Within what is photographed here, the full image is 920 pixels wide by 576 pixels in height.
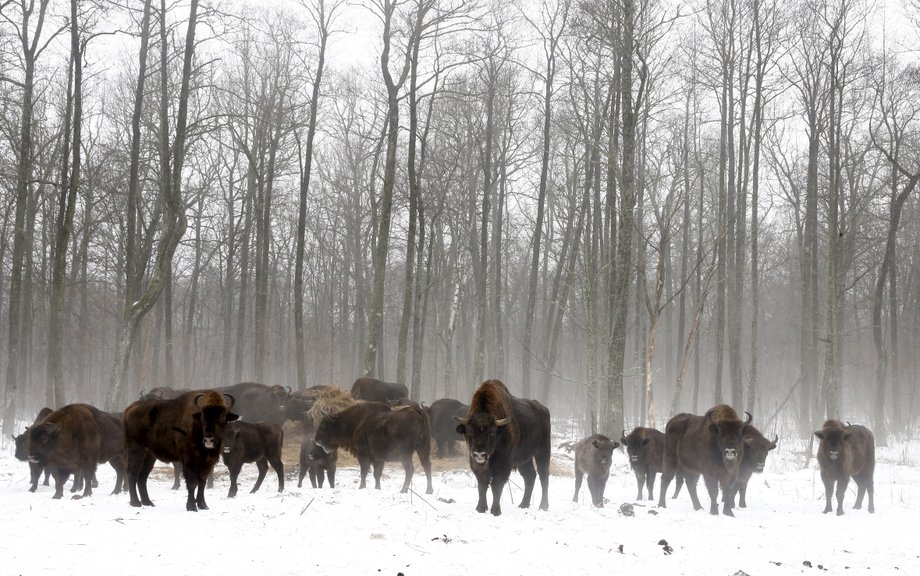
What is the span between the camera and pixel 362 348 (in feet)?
140

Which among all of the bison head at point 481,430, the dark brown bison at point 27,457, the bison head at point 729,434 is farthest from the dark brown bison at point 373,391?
the bison head at point 481,430

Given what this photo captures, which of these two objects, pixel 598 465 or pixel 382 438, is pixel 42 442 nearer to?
pixel 382 438

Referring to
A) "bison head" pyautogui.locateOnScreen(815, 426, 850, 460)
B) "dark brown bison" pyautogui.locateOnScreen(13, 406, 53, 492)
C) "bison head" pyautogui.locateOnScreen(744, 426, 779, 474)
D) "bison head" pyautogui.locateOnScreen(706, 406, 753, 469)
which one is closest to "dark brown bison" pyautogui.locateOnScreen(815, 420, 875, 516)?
"bison head" pyautogui.locateOnScreen(815, 426, 850, 460)

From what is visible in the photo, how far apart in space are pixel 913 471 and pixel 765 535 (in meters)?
13.4

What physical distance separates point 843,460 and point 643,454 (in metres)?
3.49

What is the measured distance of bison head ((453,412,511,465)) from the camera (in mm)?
10430

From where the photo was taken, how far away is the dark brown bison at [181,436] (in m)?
10.1

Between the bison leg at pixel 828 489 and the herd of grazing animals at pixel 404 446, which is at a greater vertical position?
the herd of grazing animals at pixel 404 446

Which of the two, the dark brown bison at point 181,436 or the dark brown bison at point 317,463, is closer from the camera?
the dark brown bison at point 181,436

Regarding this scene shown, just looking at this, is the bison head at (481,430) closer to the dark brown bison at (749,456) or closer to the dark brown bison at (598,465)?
the dark brown bison at (598,465)

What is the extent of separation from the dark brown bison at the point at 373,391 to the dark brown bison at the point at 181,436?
10423mm

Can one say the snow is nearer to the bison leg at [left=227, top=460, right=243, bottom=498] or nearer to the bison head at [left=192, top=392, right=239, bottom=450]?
the bison leg at [left=227, top=460, right=243, bottom=498]

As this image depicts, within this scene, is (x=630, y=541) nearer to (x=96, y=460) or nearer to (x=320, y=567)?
(x=320, y=567)

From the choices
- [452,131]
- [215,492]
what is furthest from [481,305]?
[215,492]
